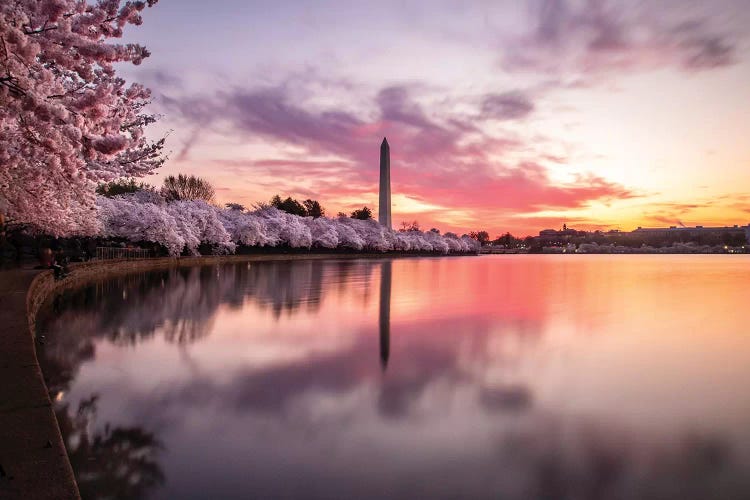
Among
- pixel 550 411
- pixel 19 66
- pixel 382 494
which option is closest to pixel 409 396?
pixel 550 411

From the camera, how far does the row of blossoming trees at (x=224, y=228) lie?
57375 mm

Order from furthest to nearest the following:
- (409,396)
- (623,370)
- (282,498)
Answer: (623,370), (409,396), (282,498)

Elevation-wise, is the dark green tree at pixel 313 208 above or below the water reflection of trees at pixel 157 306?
above

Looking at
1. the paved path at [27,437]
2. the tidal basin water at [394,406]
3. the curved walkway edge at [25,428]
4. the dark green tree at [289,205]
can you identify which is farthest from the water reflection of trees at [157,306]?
the dark green tree at [289,205]

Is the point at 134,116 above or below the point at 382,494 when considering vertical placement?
above

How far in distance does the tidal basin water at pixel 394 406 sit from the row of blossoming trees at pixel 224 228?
110 feet

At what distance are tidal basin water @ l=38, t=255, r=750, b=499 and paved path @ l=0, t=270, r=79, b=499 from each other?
0.79 meters

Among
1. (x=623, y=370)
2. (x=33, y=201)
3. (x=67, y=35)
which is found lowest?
(x=623, y=370)

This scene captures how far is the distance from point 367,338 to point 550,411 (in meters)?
7.23

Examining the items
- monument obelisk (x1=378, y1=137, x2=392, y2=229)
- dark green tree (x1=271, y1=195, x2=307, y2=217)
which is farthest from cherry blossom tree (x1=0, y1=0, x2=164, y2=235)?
dark green tree (x1=271, y1=195, x2=307, y2=217)

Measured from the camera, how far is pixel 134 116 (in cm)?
1270

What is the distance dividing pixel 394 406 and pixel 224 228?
6907cm

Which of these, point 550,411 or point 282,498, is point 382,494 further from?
point 550,411

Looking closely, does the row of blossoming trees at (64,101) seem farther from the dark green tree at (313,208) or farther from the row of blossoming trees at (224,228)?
the dark green tree at (313,208)
